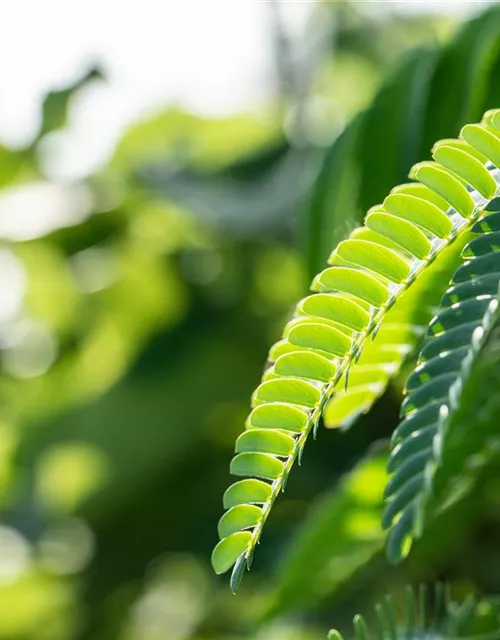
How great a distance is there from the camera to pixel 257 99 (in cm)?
236

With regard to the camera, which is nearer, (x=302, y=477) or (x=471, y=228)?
(x=471, y=228)

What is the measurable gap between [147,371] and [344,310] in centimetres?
130

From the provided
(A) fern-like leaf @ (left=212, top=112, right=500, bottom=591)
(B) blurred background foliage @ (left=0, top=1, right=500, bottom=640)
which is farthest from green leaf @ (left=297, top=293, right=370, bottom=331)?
(B) blurred background foliage @ (left=0, top=1, right=500, bottom=640)

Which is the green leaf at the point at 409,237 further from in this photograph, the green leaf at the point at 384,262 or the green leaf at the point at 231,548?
the green leaf at the point at 231,548

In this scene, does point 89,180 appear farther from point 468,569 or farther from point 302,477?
point 468,569

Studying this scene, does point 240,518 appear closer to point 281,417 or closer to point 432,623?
point 281,417

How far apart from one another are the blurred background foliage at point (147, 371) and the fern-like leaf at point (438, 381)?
92 cm

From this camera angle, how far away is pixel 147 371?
68.7 inches

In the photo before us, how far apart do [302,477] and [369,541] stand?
0.76m

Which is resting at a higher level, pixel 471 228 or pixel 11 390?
pixel 11 390

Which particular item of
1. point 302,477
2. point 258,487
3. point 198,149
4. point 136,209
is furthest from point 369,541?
point 198,149

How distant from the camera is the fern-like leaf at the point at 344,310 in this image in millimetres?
451

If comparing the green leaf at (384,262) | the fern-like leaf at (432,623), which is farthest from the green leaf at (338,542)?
the green leaf at (384,262)

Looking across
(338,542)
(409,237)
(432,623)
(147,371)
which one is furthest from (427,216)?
(147,371)
